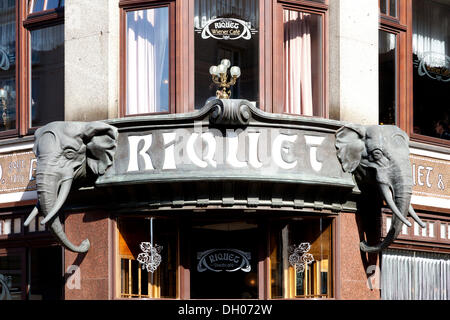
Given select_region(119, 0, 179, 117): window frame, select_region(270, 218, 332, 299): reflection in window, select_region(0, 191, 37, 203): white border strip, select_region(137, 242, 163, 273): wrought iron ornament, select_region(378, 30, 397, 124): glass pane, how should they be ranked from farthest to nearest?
select_region(378, 30, 397, 124): glass pane, select_region(0, 191, 37, 203): white border strip, select_region(270, 218, 332, 299): reflection in window, select_region(137, 242, 163, 273): wrought iron ornament, select_region(119, 0, 179, 117): window frame

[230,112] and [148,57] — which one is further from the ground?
[148,57]

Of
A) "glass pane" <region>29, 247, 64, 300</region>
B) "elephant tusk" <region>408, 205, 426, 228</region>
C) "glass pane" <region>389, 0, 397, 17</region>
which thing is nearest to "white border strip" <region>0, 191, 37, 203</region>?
"glass pane" <region>29, 247, 64, 300</region>

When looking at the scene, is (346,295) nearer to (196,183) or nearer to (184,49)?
(196,183)

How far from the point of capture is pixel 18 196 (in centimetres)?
2331

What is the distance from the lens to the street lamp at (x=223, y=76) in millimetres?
21234

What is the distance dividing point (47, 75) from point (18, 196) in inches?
89.1

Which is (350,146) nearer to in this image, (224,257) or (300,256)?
(300,256)

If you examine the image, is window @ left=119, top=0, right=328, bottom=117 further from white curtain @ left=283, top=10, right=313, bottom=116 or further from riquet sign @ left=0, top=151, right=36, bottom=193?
riquet sign @ left=0, top=151, right=36, bottom=193

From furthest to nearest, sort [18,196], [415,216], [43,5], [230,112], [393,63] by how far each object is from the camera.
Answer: [393,63] → [43,5] → [18,196] → [415,216] → [230,112]

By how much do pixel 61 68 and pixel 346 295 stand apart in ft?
21.4

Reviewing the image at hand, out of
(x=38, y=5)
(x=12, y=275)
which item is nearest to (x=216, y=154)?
(x=12, y=275)

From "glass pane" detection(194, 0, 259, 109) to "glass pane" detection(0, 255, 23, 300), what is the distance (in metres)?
4.77

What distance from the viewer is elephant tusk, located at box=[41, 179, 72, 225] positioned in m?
20.9

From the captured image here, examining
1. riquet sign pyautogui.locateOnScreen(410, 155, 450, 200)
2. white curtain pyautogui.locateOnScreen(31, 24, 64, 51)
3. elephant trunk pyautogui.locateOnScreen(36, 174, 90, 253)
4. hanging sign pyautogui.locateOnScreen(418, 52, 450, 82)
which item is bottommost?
elephant trunk pyautogui.locateOnScreen(36, 174, 90, 253)
